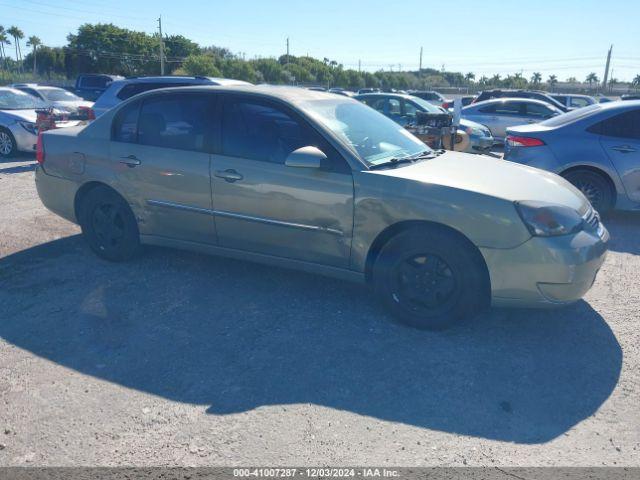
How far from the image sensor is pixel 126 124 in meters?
4.95

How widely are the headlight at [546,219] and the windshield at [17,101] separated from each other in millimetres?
12034

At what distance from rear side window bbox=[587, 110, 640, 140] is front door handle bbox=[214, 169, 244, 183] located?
4.86m

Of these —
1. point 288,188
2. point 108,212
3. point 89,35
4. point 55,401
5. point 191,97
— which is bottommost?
point 55,401

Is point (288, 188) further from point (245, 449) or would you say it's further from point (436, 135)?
point (436, 135)

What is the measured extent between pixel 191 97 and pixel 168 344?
219cm

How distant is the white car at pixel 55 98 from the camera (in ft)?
45.3

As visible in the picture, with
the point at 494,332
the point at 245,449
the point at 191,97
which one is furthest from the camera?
the point at 191,97

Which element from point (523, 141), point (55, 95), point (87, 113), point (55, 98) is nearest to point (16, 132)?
point (87, 113)

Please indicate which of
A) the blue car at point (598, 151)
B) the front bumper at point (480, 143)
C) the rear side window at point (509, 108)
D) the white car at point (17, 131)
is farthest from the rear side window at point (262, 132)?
the rear side window at point (509, 108)

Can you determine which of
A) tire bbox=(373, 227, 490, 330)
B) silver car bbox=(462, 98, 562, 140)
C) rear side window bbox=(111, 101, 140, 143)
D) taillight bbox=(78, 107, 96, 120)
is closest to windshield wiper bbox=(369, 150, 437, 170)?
tire bbox=(373, 227, 490, 330)

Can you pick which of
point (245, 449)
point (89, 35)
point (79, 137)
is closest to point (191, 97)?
point (79, 137)

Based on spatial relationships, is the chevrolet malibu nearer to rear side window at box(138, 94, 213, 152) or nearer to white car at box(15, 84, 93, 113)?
rear side window at box(138, 94, 213, 152)

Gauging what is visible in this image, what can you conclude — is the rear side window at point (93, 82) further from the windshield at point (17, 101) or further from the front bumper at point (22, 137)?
the front bumper at point (22, 137)

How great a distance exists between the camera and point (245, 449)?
267cm
